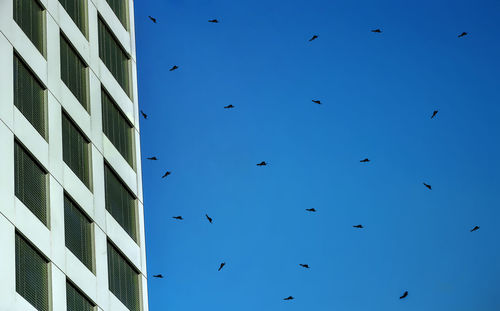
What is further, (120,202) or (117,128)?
(117,128)

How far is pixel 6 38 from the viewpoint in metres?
34.4

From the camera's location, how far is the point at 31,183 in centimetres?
3409

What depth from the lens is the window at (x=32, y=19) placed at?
3591cm

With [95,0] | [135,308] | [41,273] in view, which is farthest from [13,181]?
[95,0]

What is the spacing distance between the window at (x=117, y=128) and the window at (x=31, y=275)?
916 centimetres

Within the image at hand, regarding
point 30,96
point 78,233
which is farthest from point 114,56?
point 78,233

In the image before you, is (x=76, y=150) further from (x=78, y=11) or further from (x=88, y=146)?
(x=78, y=11)

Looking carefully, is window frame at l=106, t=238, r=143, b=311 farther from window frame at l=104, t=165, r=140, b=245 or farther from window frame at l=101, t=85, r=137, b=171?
window frame at l=101, t=85, r=137, b=171

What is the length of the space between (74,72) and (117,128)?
4193 millimetres

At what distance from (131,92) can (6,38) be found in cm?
1208

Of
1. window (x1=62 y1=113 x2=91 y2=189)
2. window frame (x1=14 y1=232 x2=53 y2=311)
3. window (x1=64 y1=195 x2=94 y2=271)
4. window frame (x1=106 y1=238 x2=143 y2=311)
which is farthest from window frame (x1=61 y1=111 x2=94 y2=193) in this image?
window frame (x1=14 y1=232 x2=53 y2=311)

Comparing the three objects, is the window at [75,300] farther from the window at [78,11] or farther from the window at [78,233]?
the window at [78,11]

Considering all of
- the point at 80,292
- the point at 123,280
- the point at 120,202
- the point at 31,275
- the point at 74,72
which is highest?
the point at 74,72

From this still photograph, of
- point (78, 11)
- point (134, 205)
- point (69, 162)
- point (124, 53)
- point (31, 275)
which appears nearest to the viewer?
point (31, 275)
